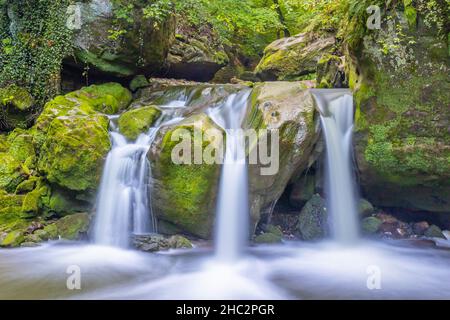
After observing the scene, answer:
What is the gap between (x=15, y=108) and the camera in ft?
30.6

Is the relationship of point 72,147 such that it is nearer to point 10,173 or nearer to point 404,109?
point 10,173

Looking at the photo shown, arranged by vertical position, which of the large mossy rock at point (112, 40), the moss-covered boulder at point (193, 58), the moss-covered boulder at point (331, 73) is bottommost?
the moss-covered boulder at point (331, 73)

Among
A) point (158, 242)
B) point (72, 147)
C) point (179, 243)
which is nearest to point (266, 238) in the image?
point (179, 243)

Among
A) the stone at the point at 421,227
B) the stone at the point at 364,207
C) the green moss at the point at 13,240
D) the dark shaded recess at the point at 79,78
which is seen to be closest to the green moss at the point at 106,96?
the dark shaded recess at the point at 79,78

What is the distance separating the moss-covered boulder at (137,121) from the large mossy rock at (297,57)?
5184 mm

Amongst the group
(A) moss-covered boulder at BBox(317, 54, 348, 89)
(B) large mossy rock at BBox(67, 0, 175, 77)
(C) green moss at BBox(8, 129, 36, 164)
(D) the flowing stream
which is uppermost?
(B) large mossy rock at BBox(67, 0, 175, 77)

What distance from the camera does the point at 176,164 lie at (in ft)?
21.2

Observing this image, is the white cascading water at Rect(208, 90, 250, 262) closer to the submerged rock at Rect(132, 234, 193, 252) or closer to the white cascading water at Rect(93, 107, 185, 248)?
the submerged rock at Rect(132, 234, 193, 252)

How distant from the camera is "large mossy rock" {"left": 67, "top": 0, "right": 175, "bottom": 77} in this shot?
29.2 ft

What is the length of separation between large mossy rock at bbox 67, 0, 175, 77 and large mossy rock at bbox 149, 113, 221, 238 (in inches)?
144

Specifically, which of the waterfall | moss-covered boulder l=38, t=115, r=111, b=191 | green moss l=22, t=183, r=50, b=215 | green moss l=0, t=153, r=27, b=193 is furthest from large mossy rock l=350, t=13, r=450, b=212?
green moss l=0, t=153, r=27, b=193

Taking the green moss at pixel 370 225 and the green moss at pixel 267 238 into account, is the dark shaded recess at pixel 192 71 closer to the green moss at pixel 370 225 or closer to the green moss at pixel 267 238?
the green moss at pixel 267 238

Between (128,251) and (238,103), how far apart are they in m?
3.73

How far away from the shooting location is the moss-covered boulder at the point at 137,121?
7.50 meters
